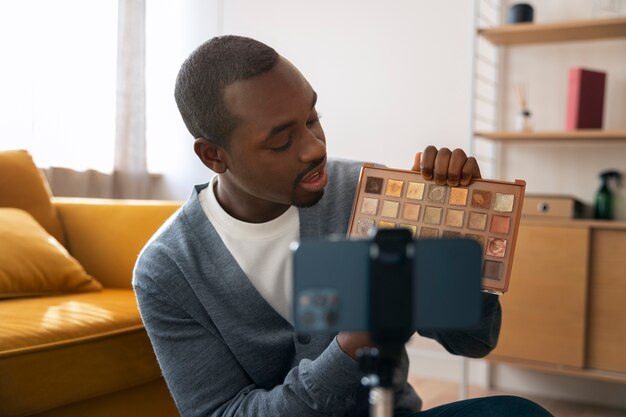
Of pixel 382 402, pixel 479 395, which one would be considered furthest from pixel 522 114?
pixel 382 402

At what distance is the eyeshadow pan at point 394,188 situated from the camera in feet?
3.11

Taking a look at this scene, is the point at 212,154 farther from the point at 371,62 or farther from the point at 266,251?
the point at 371,62

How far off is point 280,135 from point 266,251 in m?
0.23

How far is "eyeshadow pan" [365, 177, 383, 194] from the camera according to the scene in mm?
960

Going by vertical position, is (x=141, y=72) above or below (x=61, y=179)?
above

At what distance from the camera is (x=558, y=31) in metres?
2.60

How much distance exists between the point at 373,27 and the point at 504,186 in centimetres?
237

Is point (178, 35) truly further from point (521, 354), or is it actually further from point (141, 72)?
point (521, 354)

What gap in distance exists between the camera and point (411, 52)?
3082mm

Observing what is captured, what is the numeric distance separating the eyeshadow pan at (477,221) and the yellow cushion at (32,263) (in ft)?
4.50

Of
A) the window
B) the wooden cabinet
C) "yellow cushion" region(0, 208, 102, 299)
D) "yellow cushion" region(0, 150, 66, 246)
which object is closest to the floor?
the wooden cabinet

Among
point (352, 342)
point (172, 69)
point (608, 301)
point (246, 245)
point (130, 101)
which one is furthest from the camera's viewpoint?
point (172, 69)

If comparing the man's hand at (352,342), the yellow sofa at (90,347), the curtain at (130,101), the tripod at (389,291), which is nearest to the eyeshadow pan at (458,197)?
the man's hand at (352,342)

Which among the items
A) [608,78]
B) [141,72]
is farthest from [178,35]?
[608,78]
